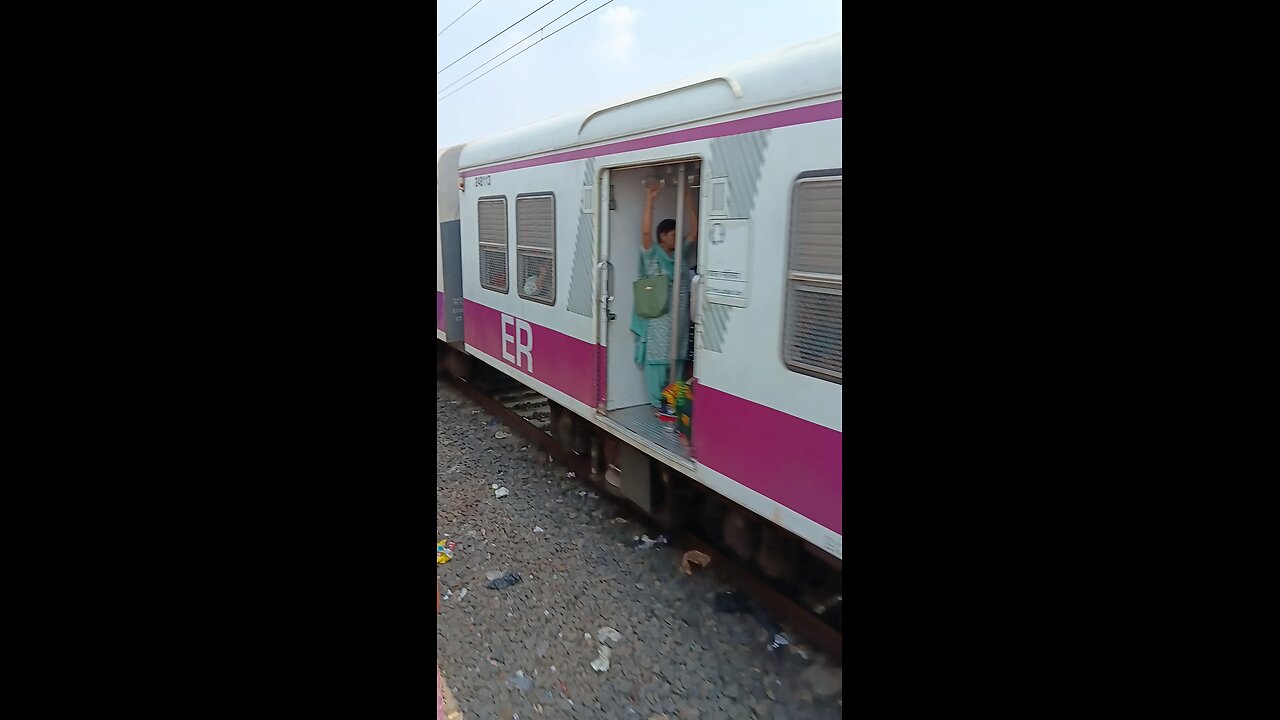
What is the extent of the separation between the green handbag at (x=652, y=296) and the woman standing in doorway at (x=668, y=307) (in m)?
0.05

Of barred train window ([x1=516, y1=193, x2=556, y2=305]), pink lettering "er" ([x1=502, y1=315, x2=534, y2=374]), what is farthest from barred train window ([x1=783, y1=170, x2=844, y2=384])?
pink lettering "er" ([x1=502, y1=315, x2=534, y2=374])

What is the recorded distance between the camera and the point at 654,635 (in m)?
4.07

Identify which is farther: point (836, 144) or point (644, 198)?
point (644, 198)

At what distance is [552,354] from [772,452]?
2.76m

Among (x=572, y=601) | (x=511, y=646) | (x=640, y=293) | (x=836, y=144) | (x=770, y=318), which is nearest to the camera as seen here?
(x=836, y=144)

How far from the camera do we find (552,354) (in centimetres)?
611

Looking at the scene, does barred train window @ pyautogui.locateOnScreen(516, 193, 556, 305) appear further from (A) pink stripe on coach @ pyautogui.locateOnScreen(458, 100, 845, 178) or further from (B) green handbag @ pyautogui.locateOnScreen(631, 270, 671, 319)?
(B) green handbag @ pyautogui.locateOnScreen(631, 270, 671, 319)

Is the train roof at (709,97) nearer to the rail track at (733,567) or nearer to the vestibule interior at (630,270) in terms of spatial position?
the vestibule interior at (630,270)

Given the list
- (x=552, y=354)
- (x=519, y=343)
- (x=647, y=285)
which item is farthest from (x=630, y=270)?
(x=519, y=343)

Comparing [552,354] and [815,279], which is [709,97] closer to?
[815,279]

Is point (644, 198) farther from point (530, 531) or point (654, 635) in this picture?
point (654, 635)

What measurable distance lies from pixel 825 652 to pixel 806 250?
1.97 meters

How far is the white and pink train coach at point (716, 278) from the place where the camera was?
341 cm

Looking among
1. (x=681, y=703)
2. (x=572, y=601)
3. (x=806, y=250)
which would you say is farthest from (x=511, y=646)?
(x=806, y=250)
